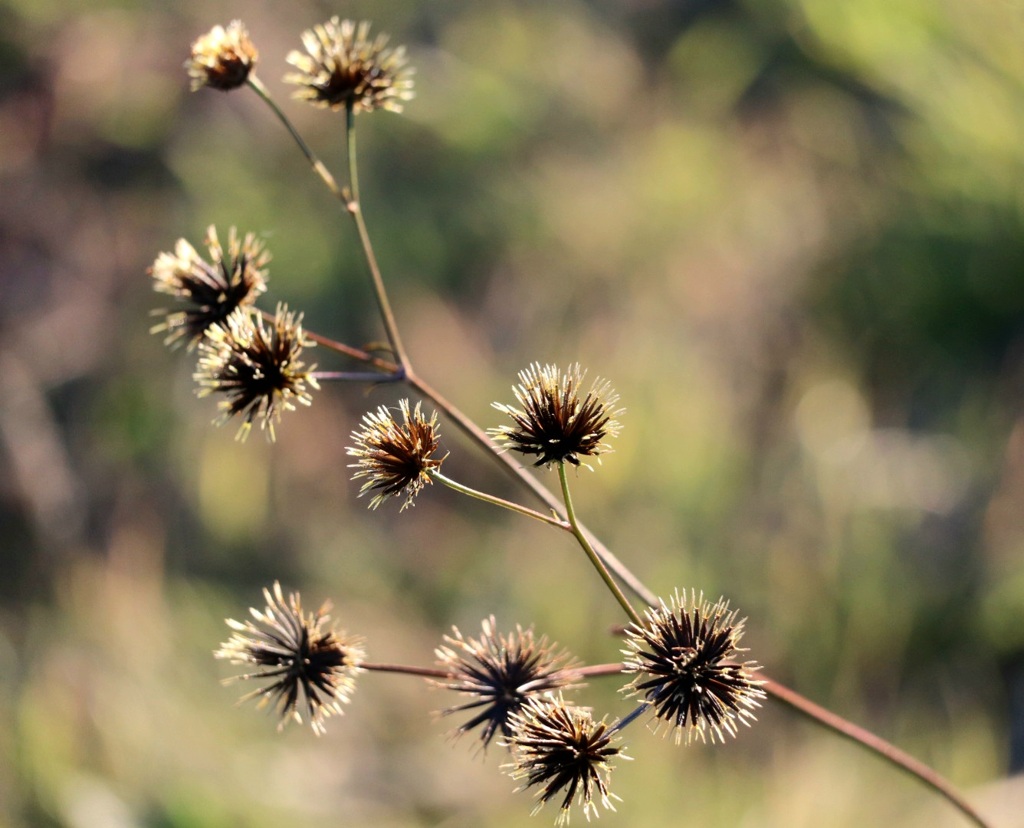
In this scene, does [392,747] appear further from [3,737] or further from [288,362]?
[288,362]

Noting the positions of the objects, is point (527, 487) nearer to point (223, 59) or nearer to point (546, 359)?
point (223, 59)

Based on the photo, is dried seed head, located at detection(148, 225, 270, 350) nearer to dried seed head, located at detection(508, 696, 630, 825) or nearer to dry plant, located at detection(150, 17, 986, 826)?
dry plant, located at detection(150, 17, 986, 826)

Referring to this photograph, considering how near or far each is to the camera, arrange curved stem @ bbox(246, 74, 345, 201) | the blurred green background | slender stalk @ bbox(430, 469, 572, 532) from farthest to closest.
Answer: the blurred green background → curved stem @ bbox(246, 74, 345, 201) → slender stalk @ bbox(430, 469, 572, 532)

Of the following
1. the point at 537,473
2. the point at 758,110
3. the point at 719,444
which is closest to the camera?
the point at 537,473

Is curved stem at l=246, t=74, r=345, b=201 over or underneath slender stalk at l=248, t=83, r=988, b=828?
over

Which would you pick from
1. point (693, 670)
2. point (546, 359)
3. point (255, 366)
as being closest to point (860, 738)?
point (693, 670)

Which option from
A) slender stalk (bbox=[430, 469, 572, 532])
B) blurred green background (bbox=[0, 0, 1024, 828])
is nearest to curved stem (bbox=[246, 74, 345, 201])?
slender stalk (bbox=[430, 469, 572, 532])

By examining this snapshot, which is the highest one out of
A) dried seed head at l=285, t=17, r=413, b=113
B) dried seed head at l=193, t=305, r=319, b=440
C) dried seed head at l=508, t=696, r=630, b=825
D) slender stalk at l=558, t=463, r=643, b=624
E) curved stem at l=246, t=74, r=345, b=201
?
dried seed head at l=285, t=17, r=413, b=113

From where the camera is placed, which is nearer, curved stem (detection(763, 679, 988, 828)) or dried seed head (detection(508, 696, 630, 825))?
dried seed head (detection(508, 696, 630, 825))

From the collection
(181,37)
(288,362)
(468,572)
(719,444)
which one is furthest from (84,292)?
(288,362)
